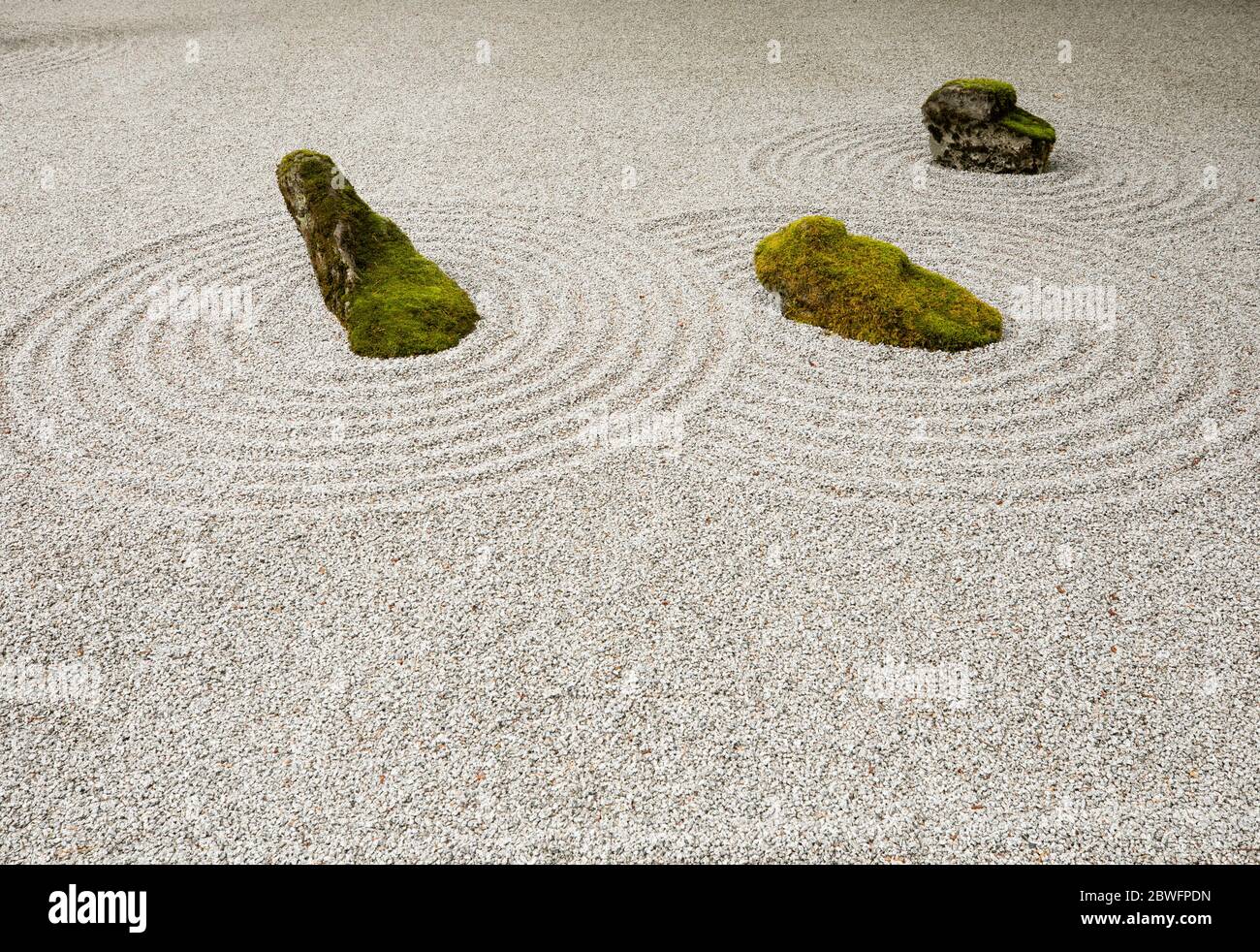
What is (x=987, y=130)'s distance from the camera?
1154 centimetres

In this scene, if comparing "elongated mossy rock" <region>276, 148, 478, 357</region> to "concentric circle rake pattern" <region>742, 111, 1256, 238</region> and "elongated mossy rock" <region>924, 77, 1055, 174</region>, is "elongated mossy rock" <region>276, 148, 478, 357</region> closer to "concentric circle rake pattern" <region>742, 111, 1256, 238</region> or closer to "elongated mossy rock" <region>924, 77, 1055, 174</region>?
"concentric circle rake pattern" <region>742, 111, 1256, 238</region>

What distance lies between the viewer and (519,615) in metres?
5.45

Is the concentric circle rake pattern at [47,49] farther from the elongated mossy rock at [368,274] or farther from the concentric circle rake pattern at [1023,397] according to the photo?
the concentric circle rake pattern at [1023,397]

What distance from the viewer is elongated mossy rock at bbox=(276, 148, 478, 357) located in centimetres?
817

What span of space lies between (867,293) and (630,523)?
11.9 feet

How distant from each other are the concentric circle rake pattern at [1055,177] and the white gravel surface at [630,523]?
0.25 feet

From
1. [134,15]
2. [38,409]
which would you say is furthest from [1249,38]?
[134,15]

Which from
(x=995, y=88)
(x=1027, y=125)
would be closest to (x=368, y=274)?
(x=995, y=88)

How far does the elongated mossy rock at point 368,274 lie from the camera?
8.17 meters

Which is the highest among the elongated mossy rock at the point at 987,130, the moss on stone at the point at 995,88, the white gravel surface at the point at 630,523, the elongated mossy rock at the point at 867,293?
the moss on stone at the point at 995,88

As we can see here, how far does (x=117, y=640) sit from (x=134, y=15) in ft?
67.1

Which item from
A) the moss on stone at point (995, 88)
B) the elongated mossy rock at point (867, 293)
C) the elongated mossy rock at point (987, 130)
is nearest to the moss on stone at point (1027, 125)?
the elongated mossy rock at point (987, 130)

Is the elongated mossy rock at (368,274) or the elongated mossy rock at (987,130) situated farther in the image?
the elongated mossy rock at (987,130)

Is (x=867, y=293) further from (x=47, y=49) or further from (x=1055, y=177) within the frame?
(x=47, y=49)
